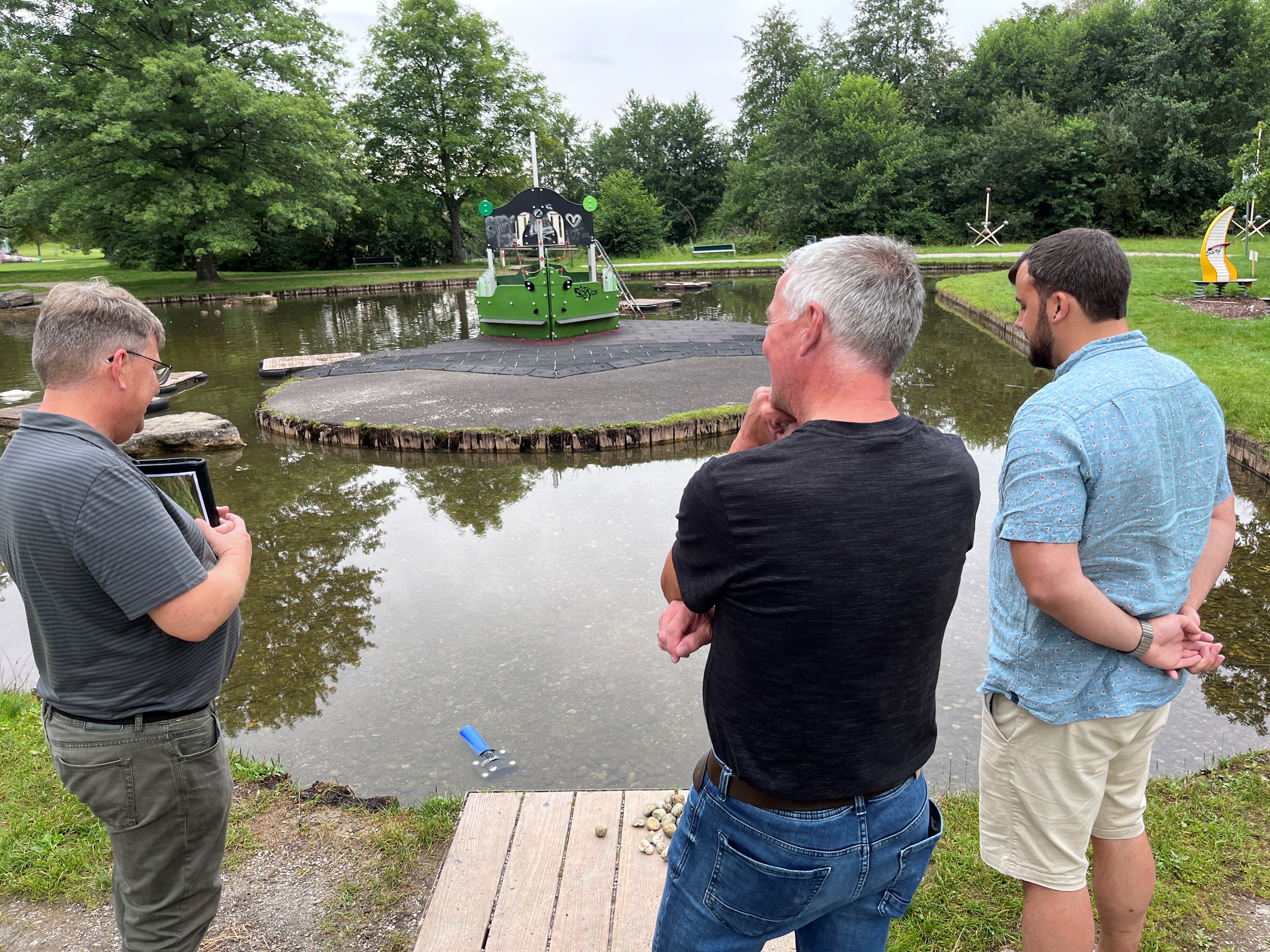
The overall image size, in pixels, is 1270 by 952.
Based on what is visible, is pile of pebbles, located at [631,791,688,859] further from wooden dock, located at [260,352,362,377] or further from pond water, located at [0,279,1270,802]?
wooden dock, located at [260,352,362,377]

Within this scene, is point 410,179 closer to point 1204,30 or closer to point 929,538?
point 1204,30

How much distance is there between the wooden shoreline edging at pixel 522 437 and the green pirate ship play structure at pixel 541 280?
5.92 m

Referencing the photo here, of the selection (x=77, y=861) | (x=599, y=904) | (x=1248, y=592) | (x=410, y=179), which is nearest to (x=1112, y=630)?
(x=599, y=904)

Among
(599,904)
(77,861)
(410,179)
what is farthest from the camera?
(410,179)

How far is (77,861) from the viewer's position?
279cm

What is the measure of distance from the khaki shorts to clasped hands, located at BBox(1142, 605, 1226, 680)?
0.12 meters

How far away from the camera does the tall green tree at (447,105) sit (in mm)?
32750

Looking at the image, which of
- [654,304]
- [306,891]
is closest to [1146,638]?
[306,891]

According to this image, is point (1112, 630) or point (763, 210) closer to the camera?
point (1112, 630)

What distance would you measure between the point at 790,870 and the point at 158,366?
1.80 m

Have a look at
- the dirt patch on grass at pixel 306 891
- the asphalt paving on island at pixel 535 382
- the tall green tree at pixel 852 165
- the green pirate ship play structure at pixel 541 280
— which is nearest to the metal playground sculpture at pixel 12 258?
the tall green tree at pixel 852 165

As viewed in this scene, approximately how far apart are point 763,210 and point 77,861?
3849 cm

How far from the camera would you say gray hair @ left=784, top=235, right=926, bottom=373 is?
136 cm

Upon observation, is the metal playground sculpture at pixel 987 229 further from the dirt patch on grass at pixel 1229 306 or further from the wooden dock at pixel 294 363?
the wooden dock at pixel 294 363
